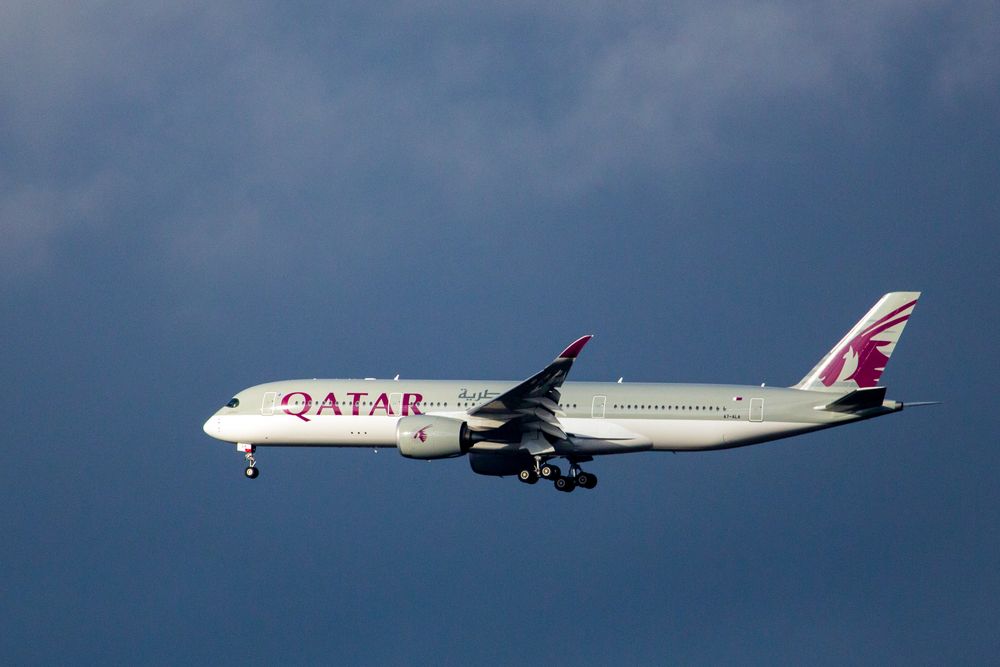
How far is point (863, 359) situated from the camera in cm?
5288

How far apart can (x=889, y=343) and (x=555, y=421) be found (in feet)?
47.3

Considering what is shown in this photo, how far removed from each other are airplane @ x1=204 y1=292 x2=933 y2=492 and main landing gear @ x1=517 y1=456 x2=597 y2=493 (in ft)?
0.14

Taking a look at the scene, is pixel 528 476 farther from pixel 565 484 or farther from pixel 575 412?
pixel 575 412

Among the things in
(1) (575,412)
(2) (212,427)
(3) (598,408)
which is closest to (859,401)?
(3) (598,408)

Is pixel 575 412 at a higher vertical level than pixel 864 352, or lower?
lower

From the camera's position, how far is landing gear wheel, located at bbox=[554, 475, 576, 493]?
54.5 meters

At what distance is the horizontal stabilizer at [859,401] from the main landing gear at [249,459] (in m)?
25.1

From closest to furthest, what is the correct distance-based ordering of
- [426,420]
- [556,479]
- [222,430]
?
[426,420]
[556,479]
[222,430]

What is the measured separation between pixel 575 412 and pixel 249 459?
15513 mm

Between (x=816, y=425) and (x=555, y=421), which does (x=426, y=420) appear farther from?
(x=816, y=425)

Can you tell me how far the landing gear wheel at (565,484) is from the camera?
179 feet

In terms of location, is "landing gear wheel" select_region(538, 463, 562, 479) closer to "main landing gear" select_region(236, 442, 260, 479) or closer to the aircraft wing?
the aircraft wing

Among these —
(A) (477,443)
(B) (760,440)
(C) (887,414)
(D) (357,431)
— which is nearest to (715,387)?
(B) (760,440)

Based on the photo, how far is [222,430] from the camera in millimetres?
57562
